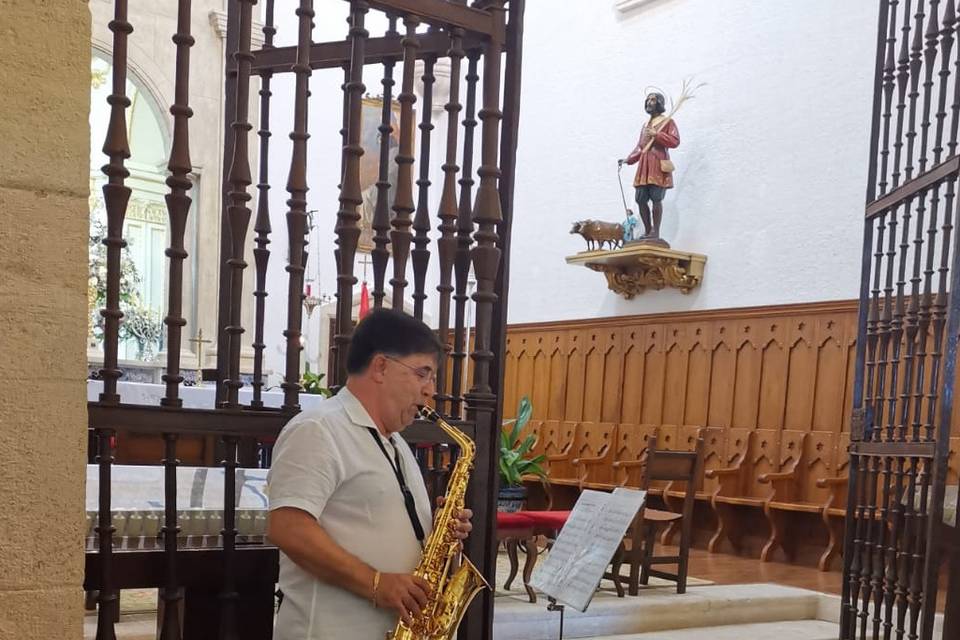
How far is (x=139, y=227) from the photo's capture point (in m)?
12.3

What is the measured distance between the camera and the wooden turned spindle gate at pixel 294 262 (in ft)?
7.09

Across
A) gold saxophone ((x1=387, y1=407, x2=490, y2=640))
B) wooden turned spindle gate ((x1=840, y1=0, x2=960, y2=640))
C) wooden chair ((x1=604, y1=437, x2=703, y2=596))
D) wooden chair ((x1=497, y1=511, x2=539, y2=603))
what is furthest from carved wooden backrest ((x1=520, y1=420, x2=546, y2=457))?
gold saxophone ((x1=387, y1=407, x2=490, y2=640))

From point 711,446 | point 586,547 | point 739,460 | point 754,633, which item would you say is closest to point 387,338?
point 586,547

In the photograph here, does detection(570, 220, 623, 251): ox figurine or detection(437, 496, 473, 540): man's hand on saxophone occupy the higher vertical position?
detection(570, 220, 623, 251): ox figurine

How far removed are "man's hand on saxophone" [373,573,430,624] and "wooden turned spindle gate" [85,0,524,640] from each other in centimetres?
50

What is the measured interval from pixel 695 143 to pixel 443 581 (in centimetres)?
857

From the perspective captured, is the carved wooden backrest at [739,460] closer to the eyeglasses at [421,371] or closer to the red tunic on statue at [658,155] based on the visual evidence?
the red tunic on statue at [658,155]

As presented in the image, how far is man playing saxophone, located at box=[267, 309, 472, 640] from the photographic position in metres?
2.03

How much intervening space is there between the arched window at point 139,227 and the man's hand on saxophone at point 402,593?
7641 millimetres

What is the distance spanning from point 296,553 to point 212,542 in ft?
2.09

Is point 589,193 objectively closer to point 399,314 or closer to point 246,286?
point 246,286

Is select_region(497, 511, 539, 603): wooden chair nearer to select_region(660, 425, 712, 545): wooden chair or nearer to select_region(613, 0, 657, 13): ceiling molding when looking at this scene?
select_region(660, 425, 712, 545): wooden chair

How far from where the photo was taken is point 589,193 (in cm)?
1141

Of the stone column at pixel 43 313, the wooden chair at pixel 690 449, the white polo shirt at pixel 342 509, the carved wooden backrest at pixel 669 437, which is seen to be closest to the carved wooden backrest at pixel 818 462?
the wooden chair at pixel 690 449
